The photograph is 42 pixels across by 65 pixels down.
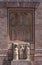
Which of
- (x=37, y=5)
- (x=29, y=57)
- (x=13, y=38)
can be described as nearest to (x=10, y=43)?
(x=13, y=38)

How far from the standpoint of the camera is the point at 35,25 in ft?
29.3

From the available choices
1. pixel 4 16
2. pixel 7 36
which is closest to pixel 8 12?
pixel 4 16

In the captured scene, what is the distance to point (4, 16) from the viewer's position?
351 inches

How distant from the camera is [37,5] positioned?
8.87 meters

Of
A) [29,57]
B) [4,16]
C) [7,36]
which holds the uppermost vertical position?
[4,16]

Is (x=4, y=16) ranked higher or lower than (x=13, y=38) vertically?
higher

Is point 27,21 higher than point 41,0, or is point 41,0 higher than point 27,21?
point 41,0

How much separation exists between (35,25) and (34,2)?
75 centimetres

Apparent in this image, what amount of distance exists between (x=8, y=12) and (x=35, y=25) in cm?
99

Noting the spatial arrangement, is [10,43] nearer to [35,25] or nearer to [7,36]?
[7,36]

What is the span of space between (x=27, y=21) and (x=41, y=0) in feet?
2.78

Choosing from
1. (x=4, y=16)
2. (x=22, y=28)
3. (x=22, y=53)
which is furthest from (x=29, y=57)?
(x=4, y=16)

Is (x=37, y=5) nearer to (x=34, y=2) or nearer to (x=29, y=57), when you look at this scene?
(x=34, y=2)

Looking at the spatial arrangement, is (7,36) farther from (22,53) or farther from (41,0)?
(41,0)
